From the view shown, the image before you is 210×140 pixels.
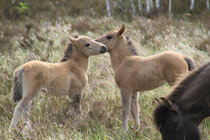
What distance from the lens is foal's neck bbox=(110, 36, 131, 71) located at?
6.18 meters

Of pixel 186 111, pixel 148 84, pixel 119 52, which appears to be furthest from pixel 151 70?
pixel 186 111

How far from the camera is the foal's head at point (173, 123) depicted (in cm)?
365

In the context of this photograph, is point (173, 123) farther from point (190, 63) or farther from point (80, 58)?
point (80, 58)

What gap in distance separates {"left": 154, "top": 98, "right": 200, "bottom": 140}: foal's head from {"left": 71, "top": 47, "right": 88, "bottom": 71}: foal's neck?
117 inches

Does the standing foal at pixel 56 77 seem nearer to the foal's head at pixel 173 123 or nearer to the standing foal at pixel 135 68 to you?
the standing foal at pixel 135 68

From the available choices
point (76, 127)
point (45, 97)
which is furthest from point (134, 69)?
point (45, 97)

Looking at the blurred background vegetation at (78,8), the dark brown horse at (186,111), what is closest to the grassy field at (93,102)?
the dark brown horse at (186,111)

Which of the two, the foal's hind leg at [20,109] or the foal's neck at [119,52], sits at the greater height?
the foal's neck at [119,52]

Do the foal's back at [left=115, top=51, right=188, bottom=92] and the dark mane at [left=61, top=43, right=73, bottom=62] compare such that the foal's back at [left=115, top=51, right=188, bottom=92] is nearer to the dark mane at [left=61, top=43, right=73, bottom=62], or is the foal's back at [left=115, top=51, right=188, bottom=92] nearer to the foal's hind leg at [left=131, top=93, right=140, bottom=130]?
the foal's hind leg at [left=131, top=93, right=140, bottom=130]

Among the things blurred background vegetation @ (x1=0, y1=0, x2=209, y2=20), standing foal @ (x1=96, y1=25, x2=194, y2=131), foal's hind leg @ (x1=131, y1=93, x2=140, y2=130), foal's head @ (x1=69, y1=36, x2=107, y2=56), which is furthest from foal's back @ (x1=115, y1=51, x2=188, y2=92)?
blurred background vegetation @ (x1=0, y1=0, x2=209, y2=20)

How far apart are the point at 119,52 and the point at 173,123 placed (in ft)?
8.69

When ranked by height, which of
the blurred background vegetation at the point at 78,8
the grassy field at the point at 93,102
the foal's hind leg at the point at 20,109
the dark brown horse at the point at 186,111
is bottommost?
the blurred background vegetation at the point at 78,8

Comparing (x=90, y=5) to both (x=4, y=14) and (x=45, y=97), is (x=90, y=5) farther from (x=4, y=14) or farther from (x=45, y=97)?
(x=45, y=97)

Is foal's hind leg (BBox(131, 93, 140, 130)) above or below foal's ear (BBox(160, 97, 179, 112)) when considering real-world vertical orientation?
below
